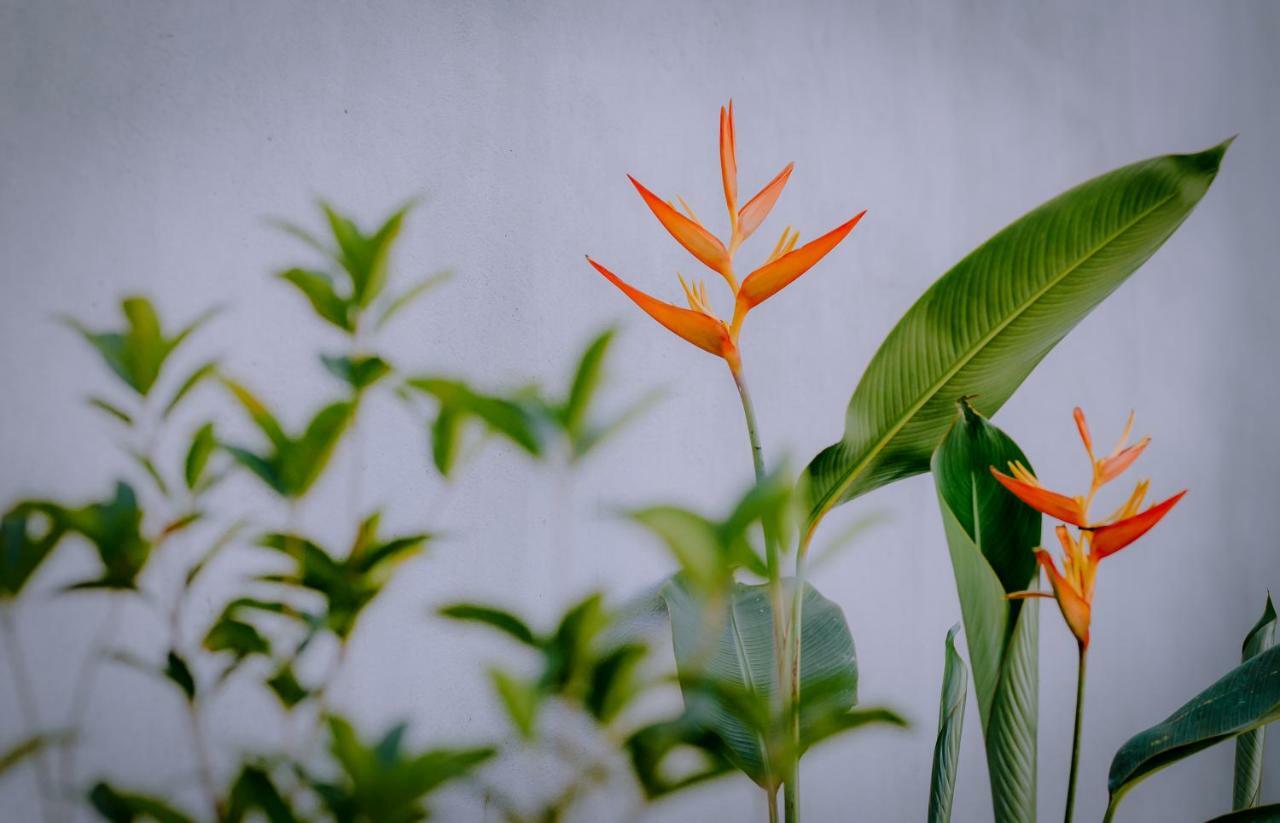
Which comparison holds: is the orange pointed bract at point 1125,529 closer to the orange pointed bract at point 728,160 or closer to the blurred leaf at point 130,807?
the orange pointed bract at point 728,160

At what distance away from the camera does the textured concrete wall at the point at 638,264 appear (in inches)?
27.8

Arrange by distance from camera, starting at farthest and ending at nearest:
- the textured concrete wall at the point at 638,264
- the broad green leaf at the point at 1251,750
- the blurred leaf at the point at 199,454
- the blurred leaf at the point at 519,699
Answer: the broad green leaf at the point at 1251,750 → the textured concrete wall at the point at 638,264 → the blurred leaf at the point at 199,454 → the blurred leaf at the point at 519,699

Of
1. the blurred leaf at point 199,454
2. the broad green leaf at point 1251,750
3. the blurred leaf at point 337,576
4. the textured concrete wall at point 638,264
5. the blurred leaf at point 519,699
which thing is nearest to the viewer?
the blurred leaf at point 519,699

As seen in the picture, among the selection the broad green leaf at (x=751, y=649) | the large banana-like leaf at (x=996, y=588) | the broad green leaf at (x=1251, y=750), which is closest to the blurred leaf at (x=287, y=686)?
the broad green leaf at (x=751, y=649)

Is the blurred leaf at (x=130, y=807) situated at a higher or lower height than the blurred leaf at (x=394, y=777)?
lower

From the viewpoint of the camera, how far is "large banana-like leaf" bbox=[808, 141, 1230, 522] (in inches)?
26.8

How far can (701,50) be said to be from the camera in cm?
102

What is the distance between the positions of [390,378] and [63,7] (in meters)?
0.38

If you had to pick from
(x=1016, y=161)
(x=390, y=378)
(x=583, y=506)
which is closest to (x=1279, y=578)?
(x=1016, y=161)

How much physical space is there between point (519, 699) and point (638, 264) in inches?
28.5

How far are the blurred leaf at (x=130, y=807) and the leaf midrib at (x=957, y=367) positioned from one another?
519mm

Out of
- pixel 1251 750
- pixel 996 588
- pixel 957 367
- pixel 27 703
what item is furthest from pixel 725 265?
pixel 1251 750

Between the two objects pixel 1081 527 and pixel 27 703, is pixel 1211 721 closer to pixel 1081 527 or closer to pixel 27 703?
pixel 1081 527

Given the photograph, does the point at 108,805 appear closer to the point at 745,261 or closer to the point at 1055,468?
the point at 745,261
